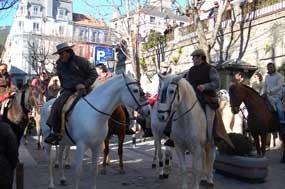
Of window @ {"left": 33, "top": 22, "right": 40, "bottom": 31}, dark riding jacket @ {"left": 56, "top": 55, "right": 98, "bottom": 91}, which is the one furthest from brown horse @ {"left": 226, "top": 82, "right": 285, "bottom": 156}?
window @ {"left": 33, "top": 22, "right": 40, "bottom": 31}

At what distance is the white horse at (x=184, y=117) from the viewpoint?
6.95 metres

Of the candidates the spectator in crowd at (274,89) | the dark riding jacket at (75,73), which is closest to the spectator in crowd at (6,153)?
the dark riding jacket at (75,73)

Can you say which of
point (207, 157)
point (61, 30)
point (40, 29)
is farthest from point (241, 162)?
point (40, 29)

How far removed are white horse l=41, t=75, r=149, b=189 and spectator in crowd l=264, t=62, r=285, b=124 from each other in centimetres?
604

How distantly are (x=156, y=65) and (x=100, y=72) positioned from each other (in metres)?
19.3

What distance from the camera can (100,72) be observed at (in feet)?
36.0

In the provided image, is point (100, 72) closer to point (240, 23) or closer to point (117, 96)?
point (117, 96)

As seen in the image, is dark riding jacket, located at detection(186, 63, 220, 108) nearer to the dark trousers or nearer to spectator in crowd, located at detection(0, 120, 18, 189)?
the dark trousers

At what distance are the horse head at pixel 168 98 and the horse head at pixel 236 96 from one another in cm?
369

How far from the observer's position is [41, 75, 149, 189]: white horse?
7.20 meters

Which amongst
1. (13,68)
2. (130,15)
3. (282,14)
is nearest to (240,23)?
(282,14)

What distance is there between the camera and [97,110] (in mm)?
7309

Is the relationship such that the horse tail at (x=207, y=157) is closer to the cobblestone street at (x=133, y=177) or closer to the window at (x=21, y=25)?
the cobblestone street at (x=133, y=177)

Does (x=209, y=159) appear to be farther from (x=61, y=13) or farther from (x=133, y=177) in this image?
(x=61, y=13)
